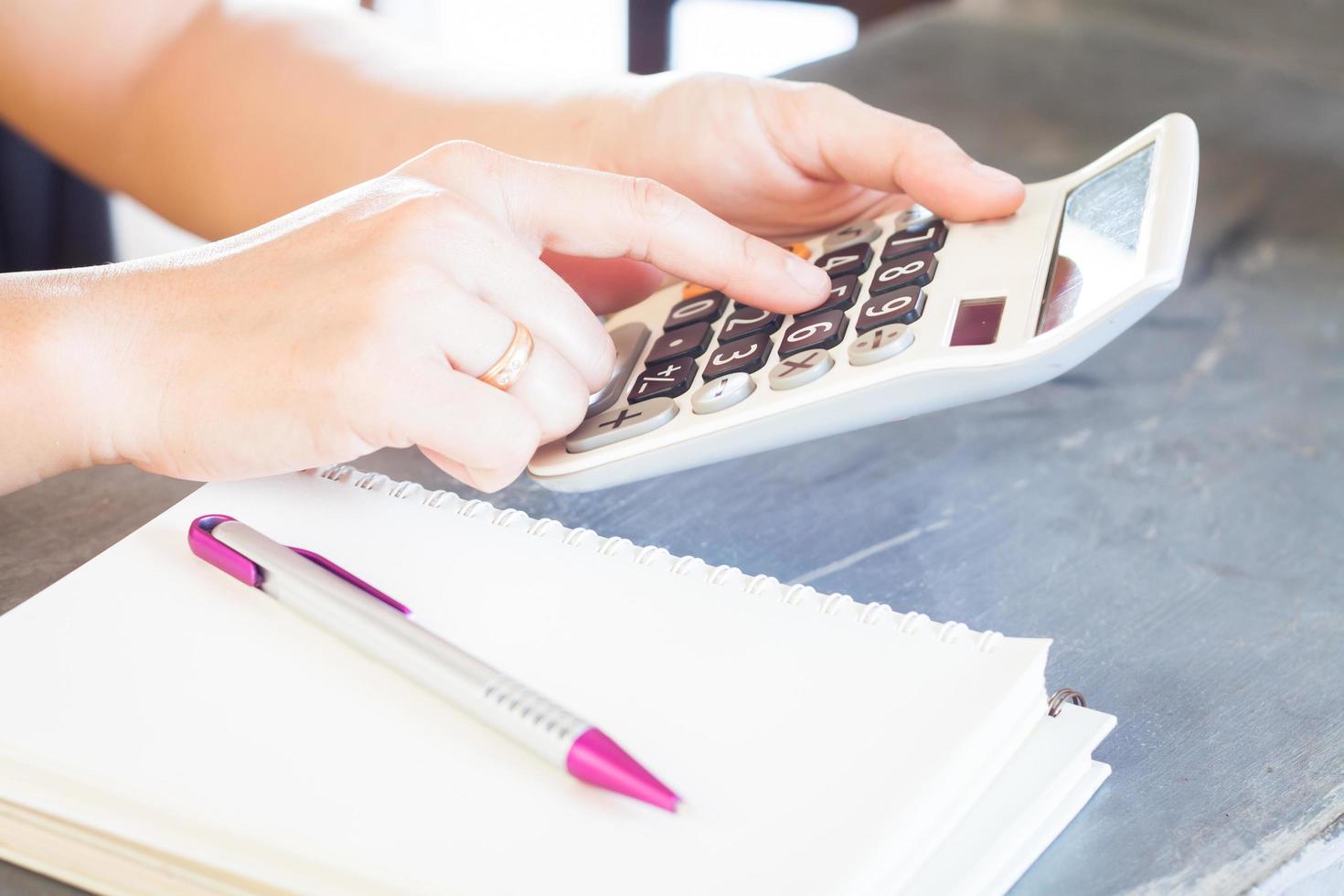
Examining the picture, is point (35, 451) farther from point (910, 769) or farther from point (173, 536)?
point (910, 769)

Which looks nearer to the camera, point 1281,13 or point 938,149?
point 938,149

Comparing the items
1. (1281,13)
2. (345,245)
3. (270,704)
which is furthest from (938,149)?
(1281,13)

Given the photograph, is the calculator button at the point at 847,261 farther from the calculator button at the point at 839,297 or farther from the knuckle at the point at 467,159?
the knuckle at the point at 467,159

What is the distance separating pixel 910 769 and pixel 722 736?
47mm

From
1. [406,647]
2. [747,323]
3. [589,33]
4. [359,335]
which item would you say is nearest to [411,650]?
[406,647]

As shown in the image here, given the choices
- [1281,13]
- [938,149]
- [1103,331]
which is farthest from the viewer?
[1281,13]

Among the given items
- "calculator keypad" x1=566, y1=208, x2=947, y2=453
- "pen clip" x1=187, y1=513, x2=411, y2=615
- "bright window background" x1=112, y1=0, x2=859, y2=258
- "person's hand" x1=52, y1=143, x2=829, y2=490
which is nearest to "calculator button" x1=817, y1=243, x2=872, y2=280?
"calculator keypad" x1=566, y1=208, x2=947, y2=453

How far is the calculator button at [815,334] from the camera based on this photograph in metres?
0.46

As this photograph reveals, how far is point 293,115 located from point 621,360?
1.03ft

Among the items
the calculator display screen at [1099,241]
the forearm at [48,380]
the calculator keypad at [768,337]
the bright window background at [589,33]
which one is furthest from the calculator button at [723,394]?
the bright window background at [589,33]

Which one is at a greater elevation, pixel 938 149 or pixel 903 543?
pixel 938 149

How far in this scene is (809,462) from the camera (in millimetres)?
535

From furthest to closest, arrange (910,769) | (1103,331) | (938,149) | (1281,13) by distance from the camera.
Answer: (1281,13) < (938,149) < (1103,331) < (910,769)

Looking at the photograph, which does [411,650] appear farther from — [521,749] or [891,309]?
[891,309]
